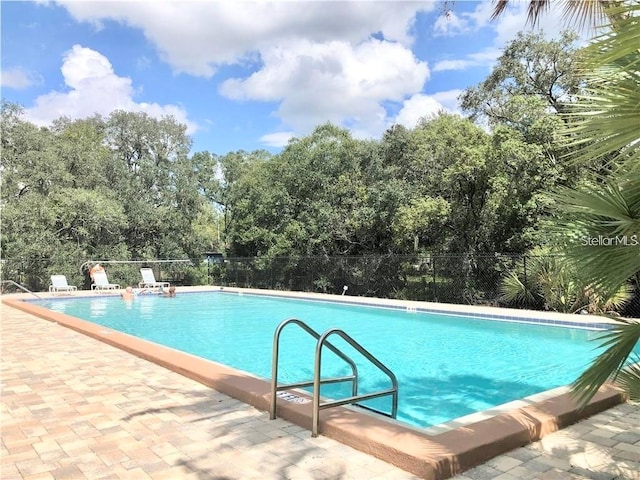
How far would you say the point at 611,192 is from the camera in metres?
2.08

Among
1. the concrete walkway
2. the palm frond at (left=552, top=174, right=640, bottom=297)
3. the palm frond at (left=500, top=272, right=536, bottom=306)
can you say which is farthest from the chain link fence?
the palm frond at (left=552, top=174, right=640, bottom=297)

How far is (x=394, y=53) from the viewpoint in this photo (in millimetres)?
15477

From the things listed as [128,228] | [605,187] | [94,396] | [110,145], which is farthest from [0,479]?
[110,145]

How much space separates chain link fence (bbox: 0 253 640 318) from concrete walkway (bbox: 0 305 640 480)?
8505 millimetres

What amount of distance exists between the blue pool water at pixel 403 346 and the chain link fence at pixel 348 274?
2.10 m

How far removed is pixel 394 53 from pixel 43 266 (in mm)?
14308

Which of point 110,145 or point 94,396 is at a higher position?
point 110,145

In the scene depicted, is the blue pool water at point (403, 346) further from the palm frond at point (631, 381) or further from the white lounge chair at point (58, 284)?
the palm frond at point (631, 381)

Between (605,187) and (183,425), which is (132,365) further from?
(605,187)

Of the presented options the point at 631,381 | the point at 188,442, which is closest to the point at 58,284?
the point at 188,442

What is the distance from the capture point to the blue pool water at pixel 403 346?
613 centimetres

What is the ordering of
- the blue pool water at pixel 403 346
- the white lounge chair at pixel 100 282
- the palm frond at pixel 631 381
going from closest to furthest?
the palm frond at pixel 631 381, the blue pool water at pixel 403 346, the white lounge chair at pixel 100 282

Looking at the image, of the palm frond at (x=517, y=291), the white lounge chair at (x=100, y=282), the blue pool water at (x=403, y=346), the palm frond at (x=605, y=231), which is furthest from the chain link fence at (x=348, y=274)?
the palm frond at (x=605, y=231)

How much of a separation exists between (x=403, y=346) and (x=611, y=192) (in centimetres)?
722
